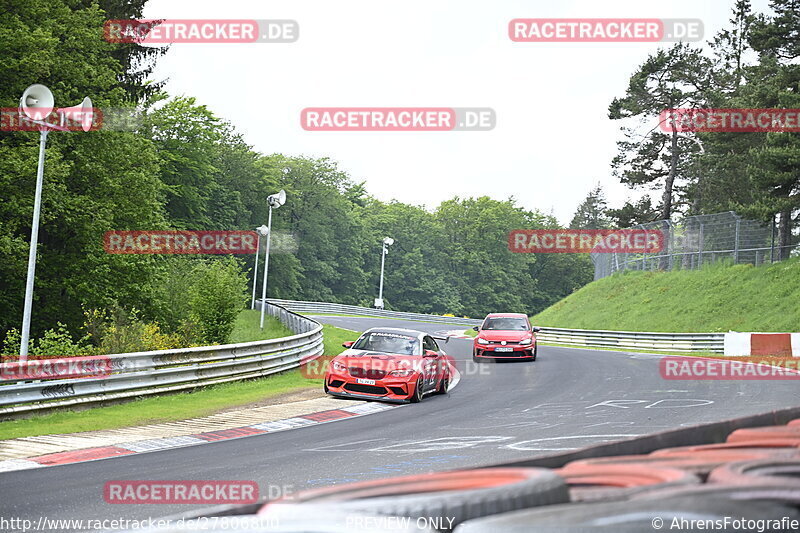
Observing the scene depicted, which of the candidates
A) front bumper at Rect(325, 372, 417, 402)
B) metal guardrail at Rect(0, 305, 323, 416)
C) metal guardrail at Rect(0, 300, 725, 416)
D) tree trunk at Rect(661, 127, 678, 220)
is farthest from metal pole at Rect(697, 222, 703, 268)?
front bumper at Rect(325, 372, 417, 402)

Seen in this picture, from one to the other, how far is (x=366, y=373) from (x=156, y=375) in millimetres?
4271

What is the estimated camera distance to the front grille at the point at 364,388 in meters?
17.9

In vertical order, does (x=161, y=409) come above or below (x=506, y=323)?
below

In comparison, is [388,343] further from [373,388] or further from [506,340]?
[506,340]

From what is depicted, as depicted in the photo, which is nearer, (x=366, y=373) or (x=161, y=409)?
(x=161, y=409)

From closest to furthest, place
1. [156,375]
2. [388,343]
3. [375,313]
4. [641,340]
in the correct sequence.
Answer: [156,375] → [388,343] → [641,340] → [375,313]

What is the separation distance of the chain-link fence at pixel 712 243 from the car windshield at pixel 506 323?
59.3 feet

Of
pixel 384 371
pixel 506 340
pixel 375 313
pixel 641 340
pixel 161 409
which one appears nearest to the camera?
pixel 161 409

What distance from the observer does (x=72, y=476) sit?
9.05 m

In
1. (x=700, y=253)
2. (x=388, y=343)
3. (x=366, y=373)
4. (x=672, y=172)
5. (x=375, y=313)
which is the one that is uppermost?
(x=672, y=172)

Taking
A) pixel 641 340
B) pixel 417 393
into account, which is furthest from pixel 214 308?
pixel 641 340

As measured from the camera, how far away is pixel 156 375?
16.9 meters

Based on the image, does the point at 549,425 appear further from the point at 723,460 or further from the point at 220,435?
the point at 723,460

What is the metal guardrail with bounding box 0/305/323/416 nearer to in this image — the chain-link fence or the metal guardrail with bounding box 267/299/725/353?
the metal guardrail with bounding box 267/299/725/353
